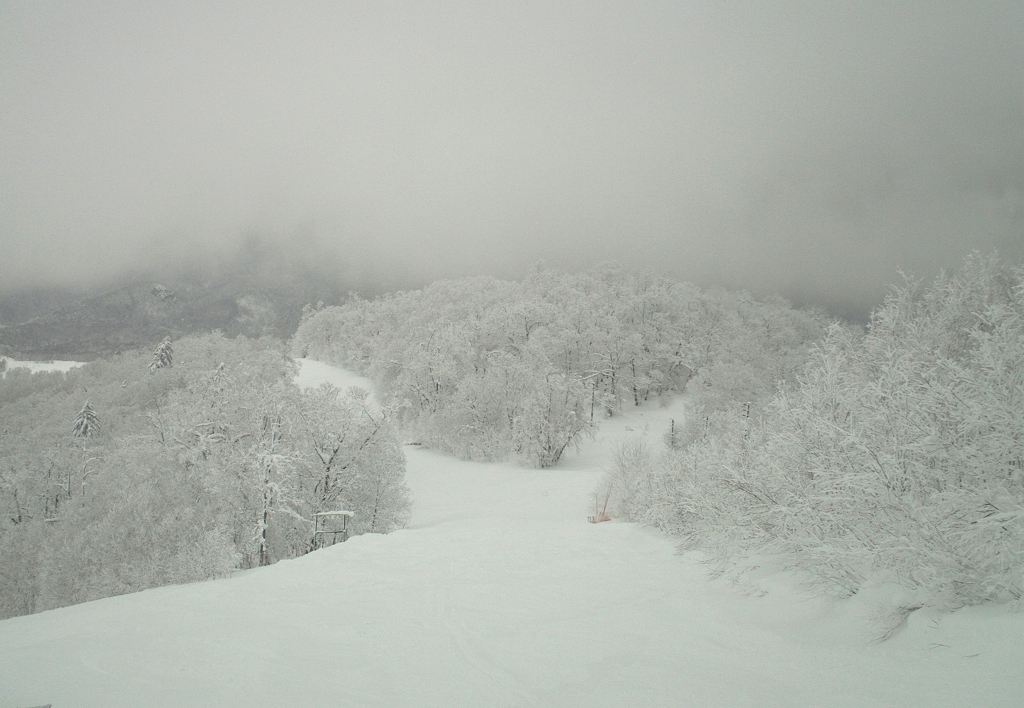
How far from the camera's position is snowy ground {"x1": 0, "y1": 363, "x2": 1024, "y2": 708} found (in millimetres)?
4598

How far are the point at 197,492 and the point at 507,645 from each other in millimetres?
20532

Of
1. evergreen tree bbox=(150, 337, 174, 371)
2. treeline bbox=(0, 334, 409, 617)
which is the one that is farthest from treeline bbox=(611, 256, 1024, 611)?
evergreen tree bbox=(150, 337, 174, 371)

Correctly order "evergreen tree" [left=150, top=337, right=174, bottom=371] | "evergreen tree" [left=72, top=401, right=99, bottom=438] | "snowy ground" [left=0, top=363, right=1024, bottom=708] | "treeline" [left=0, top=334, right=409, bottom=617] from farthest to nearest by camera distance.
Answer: "evergreen tree" [left=150, top=337, right=174, bottom=371] → "evergreen tree" [left=72, top=401, right=99, bottom=438] → "treeline" [left=0, top=334, right=409, bottom=617] → "snowy ground" [left=0, top=363, right=1024, bottom=708]

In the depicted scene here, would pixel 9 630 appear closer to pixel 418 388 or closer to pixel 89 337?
pixel 418 388

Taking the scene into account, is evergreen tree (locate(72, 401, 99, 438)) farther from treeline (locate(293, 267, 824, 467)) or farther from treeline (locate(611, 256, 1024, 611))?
treeline (locate(611, 256, 1024, 611))

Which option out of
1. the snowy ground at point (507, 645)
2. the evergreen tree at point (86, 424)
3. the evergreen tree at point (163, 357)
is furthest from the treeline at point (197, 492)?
the evergreen tree at point (163, 357)

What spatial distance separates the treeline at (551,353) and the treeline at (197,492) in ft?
23.6

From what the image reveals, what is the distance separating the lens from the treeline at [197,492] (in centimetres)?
1717

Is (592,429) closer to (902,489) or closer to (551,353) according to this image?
(551,353)

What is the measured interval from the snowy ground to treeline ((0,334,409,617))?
6.72 metres

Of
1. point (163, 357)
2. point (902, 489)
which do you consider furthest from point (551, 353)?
point (163, 357)

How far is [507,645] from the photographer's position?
243 inches

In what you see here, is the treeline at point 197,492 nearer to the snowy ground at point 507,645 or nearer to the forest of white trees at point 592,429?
the forest of white trees at point 592,429

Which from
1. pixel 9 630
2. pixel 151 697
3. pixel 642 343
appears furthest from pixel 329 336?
pixel 151 697
